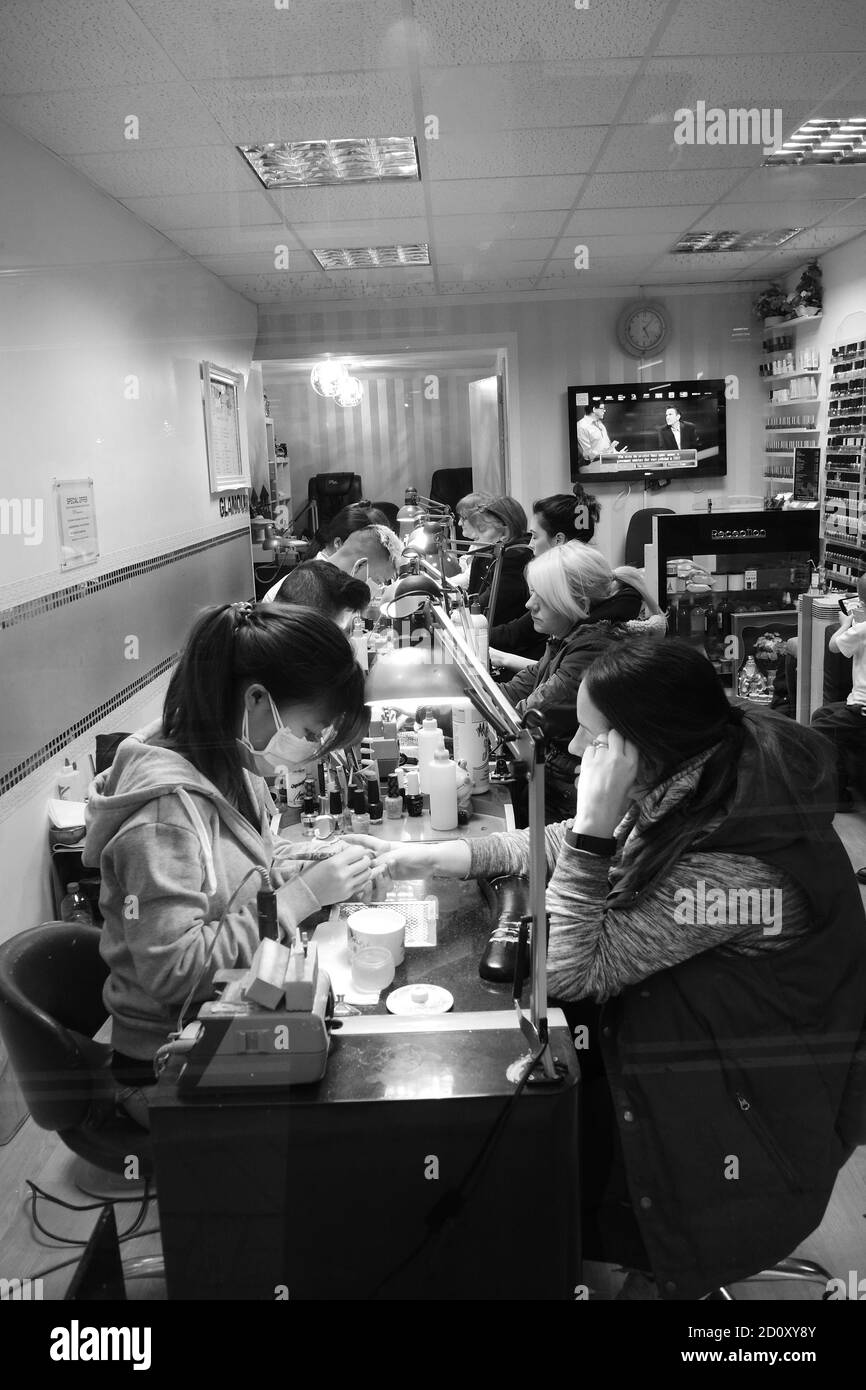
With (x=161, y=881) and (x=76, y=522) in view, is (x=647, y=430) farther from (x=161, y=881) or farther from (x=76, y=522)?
(x=161, y=881)

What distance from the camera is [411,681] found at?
2.94 meters

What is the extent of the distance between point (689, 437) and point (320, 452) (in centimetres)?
162

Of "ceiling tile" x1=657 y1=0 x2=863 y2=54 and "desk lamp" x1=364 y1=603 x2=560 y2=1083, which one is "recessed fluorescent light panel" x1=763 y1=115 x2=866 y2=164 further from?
"desk lamp" x1=364 y1=603 x2=560 y2=1083

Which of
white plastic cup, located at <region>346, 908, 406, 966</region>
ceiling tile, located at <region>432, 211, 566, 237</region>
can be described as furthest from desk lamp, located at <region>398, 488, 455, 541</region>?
white plastic cup, located at <region>346, 908, 406, 966</region>

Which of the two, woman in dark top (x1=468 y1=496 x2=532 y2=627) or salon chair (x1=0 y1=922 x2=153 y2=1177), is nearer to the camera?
salon chair (x1=0 y1=922 x2=153 y2=1177)

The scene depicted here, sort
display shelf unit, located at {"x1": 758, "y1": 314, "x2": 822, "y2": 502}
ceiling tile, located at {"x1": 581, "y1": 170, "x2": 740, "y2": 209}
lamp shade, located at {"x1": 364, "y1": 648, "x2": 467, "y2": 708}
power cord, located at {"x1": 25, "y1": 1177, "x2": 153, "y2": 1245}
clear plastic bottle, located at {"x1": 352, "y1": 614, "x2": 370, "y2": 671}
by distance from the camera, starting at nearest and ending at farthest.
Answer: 1. power cord, located at {"x1": 25, "y1": 1177, "x2": 153, "y2": 1245}
2. display shelf unit, located at {"x1": 758, "y1": 314, "x2": 822, "y2": 502}
3. lamp shade, located at {"x1": 364, "y1": 648, "x2": 467, "y2": 708}
4. ceiling tile, located at {"x1": 581, "y1": 170, "x2": 740, "y2": 209}
5. clear plastic bottle, located at {"x1": 352, "y1": 614, "x2": 370, "y2": 671}

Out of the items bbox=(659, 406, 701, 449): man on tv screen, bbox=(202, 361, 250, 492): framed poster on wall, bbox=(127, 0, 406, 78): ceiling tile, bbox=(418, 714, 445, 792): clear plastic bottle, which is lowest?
bbox=(418, 714, 445, 792): clear plastic bottle

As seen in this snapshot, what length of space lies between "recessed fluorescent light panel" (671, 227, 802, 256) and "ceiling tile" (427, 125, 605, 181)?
46 centimetres

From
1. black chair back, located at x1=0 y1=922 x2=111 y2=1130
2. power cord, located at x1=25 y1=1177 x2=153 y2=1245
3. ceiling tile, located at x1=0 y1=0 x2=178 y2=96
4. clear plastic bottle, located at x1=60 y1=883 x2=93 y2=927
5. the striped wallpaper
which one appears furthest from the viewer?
the striped wallpaper

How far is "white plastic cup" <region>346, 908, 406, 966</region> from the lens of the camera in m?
1.45

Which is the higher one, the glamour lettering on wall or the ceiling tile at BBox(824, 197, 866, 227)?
the ceiling tile at BBox(824, 197, 866, 227)

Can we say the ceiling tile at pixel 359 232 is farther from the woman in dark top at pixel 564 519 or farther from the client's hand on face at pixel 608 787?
the client's hand on face at pixel 608 787

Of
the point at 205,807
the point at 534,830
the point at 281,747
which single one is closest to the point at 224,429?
the point at 281,747
